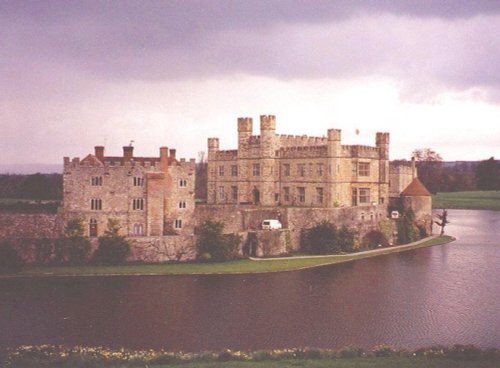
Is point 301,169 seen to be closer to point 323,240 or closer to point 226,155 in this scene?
point 226,155

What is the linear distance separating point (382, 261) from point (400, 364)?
2736 centimetres

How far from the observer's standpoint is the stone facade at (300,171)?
57.3 metres

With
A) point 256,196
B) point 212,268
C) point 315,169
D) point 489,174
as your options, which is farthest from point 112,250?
point 489,174

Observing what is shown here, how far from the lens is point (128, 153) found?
47.8 metres

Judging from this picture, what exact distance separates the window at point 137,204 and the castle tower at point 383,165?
87.8ft

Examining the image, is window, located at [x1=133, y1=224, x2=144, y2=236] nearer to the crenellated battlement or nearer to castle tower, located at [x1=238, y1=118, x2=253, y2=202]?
castle tower, located at [x1=238, y1=118, x2=253, y2=202]

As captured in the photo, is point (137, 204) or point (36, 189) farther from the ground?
point (36, 189)

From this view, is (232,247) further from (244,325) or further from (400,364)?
(400,364)

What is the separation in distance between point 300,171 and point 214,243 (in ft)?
54.7

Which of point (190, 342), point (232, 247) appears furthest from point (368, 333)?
point (232, 247)

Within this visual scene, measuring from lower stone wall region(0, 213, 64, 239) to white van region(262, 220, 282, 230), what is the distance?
659 inches

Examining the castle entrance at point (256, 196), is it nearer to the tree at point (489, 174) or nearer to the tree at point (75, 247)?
the tree at point (75, 247)

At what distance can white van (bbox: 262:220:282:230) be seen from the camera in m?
50.9

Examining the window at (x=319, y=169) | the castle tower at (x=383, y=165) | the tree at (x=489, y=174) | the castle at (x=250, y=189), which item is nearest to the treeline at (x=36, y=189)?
the castle at (x=250, y=189)
